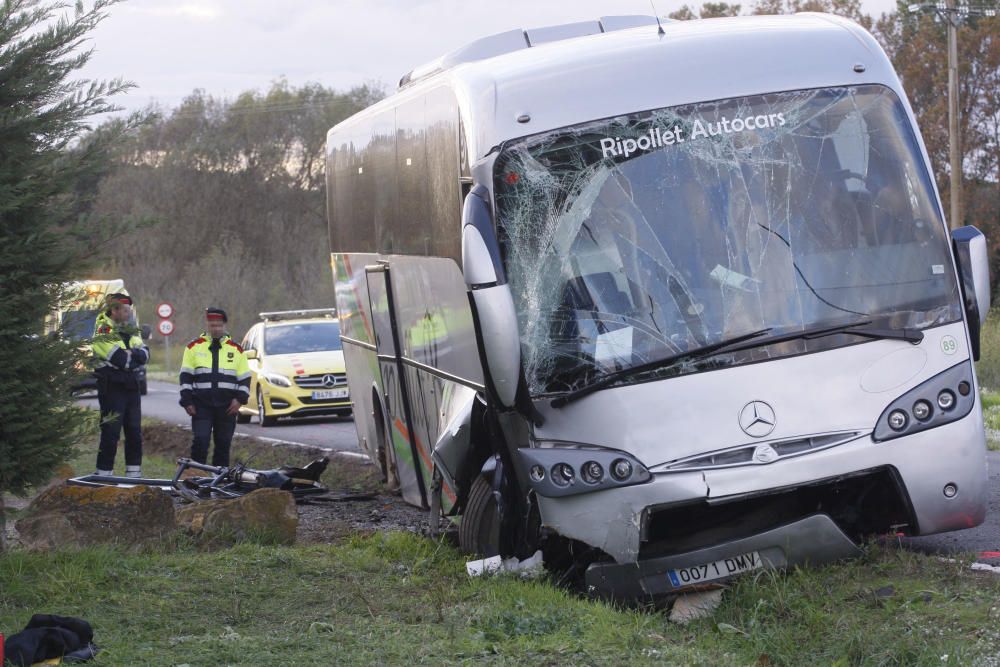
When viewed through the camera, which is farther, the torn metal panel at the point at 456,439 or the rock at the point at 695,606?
the torn metal panel at the point at 456,439

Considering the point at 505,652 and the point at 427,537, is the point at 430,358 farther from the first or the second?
the point at 505,652

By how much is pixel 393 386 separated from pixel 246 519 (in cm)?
235

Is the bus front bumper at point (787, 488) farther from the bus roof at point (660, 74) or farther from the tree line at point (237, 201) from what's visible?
the tree line at point (237, 201)

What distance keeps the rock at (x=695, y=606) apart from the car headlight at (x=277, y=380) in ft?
51.0

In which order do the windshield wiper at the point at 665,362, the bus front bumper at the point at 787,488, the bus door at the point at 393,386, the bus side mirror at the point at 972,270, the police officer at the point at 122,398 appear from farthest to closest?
1. the police officer at the point at 122,398
2. the bus door at the point at 393,386
3. the bus side mirror at the point at 972,270
4. the windshield wiper at the point at 665,362
5. the bus front bumper at the point at 787,488

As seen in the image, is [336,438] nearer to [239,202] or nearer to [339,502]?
[339,502]

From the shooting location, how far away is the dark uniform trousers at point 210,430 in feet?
45.3

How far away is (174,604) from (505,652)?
204 cm

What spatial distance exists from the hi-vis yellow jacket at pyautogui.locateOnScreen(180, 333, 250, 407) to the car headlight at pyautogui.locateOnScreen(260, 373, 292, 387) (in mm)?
8043

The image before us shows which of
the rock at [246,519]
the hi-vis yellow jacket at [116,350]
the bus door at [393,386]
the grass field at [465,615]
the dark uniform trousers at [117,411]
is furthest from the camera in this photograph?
the dark uniform trousers at [117,411]

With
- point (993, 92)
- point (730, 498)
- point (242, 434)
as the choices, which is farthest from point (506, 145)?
point (993, 92)

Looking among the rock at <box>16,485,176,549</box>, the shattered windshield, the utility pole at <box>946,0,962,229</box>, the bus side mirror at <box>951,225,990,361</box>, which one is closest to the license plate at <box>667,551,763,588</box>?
the shattered windshield

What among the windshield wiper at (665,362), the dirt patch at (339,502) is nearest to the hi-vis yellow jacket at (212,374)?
the dirt patch at (339,502)

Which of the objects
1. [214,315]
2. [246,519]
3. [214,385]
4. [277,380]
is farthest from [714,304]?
[277,380]
